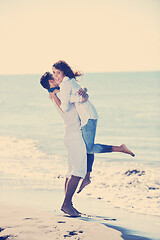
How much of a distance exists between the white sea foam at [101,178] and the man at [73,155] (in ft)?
2.85

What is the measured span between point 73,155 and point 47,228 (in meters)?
0.91

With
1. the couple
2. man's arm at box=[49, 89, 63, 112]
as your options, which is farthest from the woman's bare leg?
man's arm at box=[49, 89, 63, 112]

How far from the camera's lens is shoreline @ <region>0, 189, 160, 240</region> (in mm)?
4898

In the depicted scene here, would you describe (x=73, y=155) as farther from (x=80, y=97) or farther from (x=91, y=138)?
(x=80, y=97)

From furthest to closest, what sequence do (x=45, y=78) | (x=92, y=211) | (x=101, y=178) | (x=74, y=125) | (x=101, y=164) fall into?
(x=101, y=164) → (x=101, y=178) → (x=92, y=211) → (x=45, y=78) → (x=74, y=125)

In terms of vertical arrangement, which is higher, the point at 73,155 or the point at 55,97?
the point at 55,97

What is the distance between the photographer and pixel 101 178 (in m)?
7.83

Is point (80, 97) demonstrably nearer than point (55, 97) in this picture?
Yes

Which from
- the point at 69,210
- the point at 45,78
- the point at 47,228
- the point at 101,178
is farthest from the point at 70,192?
the point at 101,178

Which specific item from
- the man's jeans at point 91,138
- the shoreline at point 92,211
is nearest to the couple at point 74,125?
the man's jeans at point 91,138

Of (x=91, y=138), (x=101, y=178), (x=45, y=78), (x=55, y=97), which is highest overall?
(x=45, y=78)

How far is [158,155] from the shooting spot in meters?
11.0

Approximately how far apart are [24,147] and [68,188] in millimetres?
6487

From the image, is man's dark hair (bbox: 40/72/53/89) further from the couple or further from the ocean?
the ocean
